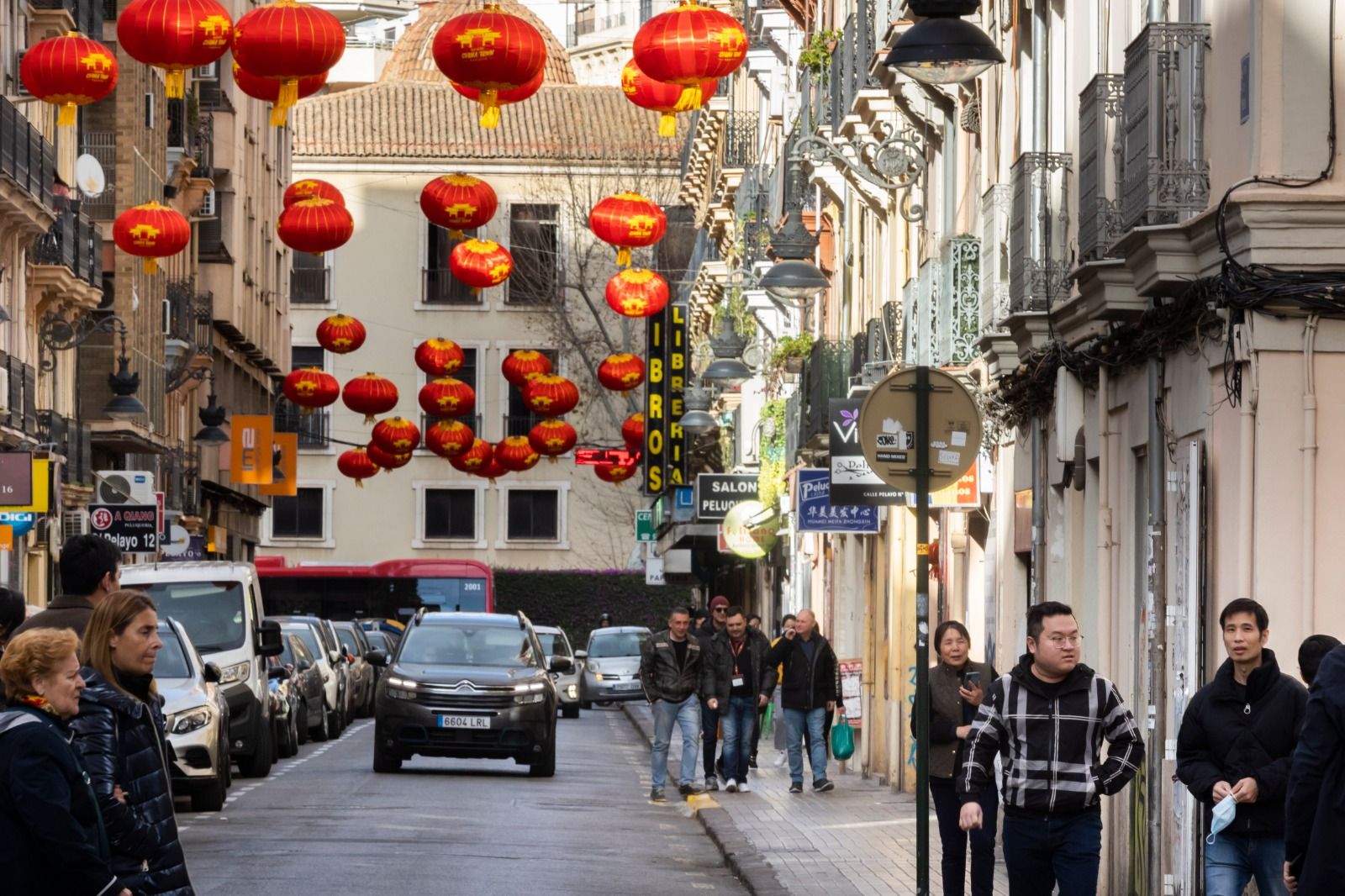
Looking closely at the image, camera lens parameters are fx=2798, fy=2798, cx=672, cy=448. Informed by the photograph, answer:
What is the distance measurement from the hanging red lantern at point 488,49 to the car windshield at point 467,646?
10168mm

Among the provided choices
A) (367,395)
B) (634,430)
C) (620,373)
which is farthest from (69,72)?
(634,430)

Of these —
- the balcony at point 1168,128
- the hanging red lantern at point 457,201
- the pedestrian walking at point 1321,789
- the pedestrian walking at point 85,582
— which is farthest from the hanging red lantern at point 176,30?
the pedestrian walking at point 1321,789

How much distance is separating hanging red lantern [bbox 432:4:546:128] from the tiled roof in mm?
61635

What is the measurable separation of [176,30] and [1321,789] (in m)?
14.4

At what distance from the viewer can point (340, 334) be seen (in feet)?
134

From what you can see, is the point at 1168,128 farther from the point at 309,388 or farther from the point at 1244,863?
the point at 309,388

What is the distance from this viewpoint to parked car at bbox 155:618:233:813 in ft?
74.8

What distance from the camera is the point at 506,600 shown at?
259 feet

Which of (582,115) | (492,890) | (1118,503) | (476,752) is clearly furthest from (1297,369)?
(582,115)

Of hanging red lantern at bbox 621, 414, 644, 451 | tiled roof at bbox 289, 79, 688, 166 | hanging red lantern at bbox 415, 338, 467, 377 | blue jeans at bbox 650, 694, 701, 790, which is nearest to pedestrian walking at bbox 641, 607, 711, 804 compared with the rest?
blue jeans at bbox 650, 694, 701, 790

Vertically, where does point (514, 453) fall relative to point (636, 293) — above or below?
below

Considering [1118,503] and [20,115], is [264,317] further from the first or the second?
[1118,503]

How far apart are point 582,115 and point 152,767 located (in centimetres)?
7638

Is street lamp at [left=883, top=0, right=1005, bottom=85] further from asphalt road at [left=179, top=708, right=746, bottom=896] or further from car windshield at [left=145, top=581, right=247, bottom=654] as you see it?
car windshield at [left=145, top=581, right=247, bottom=654]
